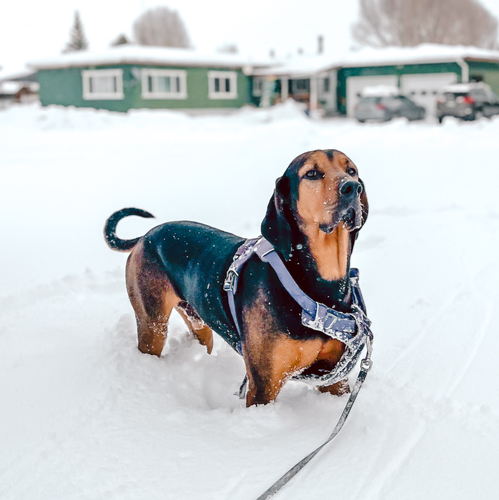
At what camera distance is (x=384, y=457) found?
2.81 meters

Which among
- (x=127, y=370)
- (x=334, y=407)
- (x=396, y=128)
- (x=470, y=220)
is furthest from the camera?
(x=396, y=128)

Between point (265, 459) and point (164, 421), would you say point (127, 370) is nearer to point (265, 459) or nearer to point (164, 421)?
point (164, 421)

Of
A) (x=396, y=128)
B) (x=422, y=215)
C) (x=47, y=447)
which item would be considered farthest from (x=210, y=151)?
(x=47, y=447)

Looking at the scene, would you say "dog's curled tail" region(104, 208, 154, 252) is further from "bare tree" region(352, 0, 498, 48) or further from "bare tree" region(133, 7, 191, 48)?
"bare tree" region(133, 7, 191, 48)

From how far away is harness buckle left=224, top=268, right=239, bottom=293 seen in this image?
2.98 m

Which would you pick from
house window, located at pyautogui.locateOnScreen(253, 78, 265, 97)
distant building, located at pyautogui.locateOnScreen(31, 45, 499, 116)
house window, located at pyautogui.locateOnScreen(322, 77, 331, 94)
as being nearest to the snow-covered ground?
distant building, located at pyautogui.locateOnScreen(31, 45, 499, 116)

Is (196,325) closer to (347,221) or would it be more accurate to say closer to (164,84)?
(347,221)

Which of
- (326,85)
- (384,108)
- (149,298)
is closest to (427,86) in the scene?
(326,85)

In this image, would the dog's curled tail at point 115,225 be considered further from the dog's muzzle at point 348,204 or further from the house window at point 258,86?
the house window at point 258,86

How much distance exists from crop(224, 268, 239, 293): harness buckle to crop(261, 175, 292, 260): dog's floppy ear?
0.26m

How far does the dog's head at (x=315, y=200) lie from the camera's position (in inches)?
102

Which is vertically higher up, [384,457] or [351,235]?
[351,235]

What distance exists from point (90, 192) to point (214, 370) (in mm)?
6166

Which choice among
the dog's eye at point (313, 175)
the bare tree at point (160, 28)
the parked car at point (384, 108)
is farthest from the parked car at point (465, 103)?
the bare tree at point (160, 28)
